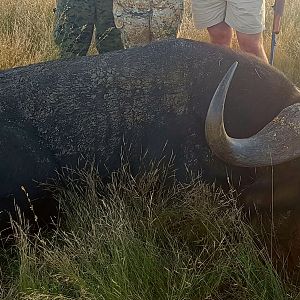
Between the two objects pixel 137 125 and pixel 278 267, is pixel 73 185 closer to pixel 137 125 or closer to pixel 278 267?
pixel 137 125

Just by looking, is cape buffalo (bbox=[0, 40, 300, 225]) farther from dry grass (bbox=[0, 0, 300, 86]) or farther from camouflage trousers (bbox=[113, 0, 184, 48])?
dry grass (bbox=[0, 0, 300, 86])

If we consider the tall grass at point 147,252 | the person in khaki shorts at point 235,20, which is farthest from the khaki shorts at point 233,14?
the tall grass at point 147,252

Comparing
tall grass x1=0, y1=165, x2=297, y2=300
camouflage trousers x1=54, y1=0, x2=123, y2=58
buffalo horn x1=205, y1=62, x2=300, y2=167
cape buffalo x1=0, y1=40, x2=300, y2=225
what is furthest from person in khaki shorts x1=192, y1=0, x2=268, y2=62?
tall grass x1=0, y1=165, x2=297, y2=300

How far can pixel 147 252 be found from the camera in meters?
3.28

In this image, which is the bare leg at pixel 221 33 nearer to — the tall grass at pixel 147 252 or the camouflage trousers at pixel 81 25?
the camouflage trousers at pixel 81 25

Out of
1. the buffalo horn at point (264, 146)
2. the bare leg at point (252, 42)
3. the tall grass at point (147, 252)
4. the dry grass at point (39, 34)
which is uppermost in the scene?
the buffalo horn at point (264, 146)

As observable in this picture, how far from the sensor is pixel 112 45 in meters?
6.16

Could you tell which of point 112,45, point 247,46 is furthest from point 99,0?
point 247,46

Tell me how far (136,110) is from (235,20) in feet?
5.97

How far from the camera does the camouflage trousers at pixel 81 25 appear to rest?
582cm

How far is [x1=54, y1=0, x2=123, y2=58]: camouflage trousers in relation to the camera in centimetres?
582

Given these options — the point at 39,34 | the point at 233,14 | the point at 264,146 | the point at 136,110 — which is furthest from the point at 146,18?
the point at 39,34

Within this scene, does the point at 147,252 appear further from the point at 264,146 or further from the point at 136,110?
the point at 136,110

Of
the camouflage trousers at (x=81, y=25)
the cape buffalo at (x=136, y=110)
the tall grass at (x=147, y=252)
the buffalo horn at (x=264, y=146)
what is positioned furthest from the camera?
the camouflage trousers at (x=81, y=25)
